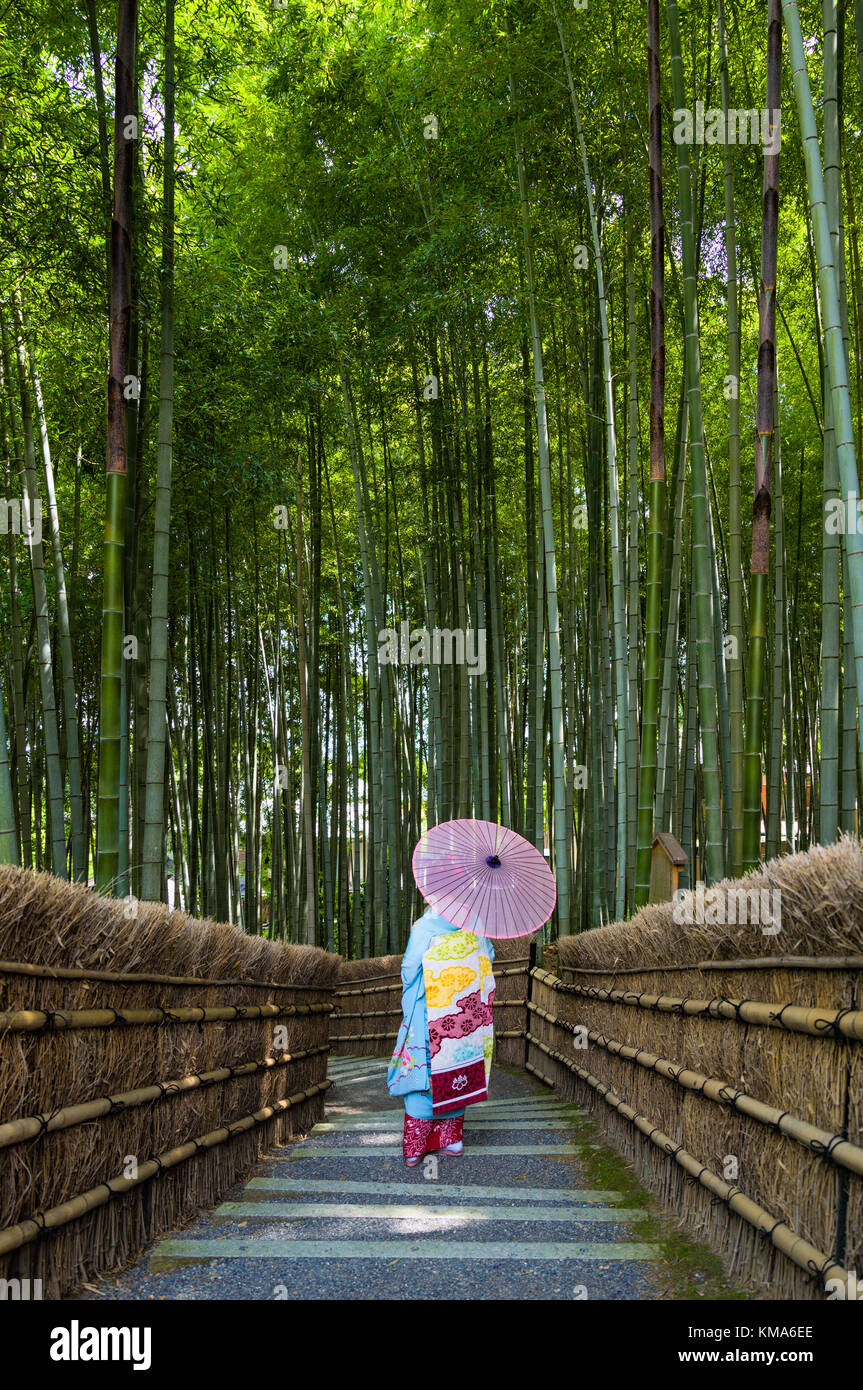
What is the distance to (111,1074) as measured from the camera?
206 cm

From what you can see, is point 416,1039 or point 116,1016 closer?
point 116,1016

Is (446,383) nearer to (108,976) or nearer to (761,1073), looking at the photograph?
(108,976)

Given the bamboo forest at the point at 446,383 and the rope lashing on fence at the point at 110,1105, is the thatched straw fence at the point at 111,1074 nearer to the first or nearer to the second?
the rope lashing on fence at the point at 110,1105

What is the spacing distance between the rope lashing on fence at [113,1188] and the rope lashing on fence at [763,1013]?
117 cm

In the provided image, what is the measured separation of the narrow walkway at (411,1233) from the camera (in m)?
1.93

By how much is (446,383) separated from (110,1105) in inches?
202

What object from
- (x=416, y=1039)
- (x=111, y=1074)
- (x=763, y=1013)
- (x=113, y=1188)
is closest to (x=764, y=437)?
(x=763, y=1013)

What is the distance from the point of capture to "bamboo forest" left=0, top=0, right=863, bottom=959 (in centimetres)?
348

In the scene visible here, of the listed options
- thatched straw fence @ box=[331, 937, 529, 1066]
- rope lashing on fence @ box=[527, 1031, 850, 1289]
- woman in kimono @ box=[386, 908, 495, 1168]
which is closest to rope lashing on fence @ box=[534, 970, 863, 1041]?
rope lashing on fence @ box=[527, 1031, 850, 1289]

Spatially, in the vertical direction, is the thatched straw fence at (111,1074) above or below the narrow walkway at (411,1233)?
above

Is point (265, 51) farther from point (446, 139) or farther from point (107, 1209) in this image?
point (107, 1209)

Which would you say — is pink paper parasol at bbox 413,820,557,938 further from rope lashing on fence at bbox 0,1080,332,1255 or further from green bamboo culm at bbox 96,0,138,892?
green bamboo culm at bbox 96,0,138,892

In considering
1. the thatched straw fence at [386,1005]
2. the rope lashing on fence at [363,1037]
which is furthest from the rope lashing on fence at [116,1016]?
the rope lashing on fence at [363,1037]

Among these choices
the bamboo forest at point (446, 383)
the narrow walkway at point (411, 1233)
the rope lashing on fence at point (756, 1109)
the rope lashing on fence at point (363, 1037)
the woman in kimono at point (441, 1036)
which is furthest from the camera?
the rope lashing on fence at point (363, 1037)
